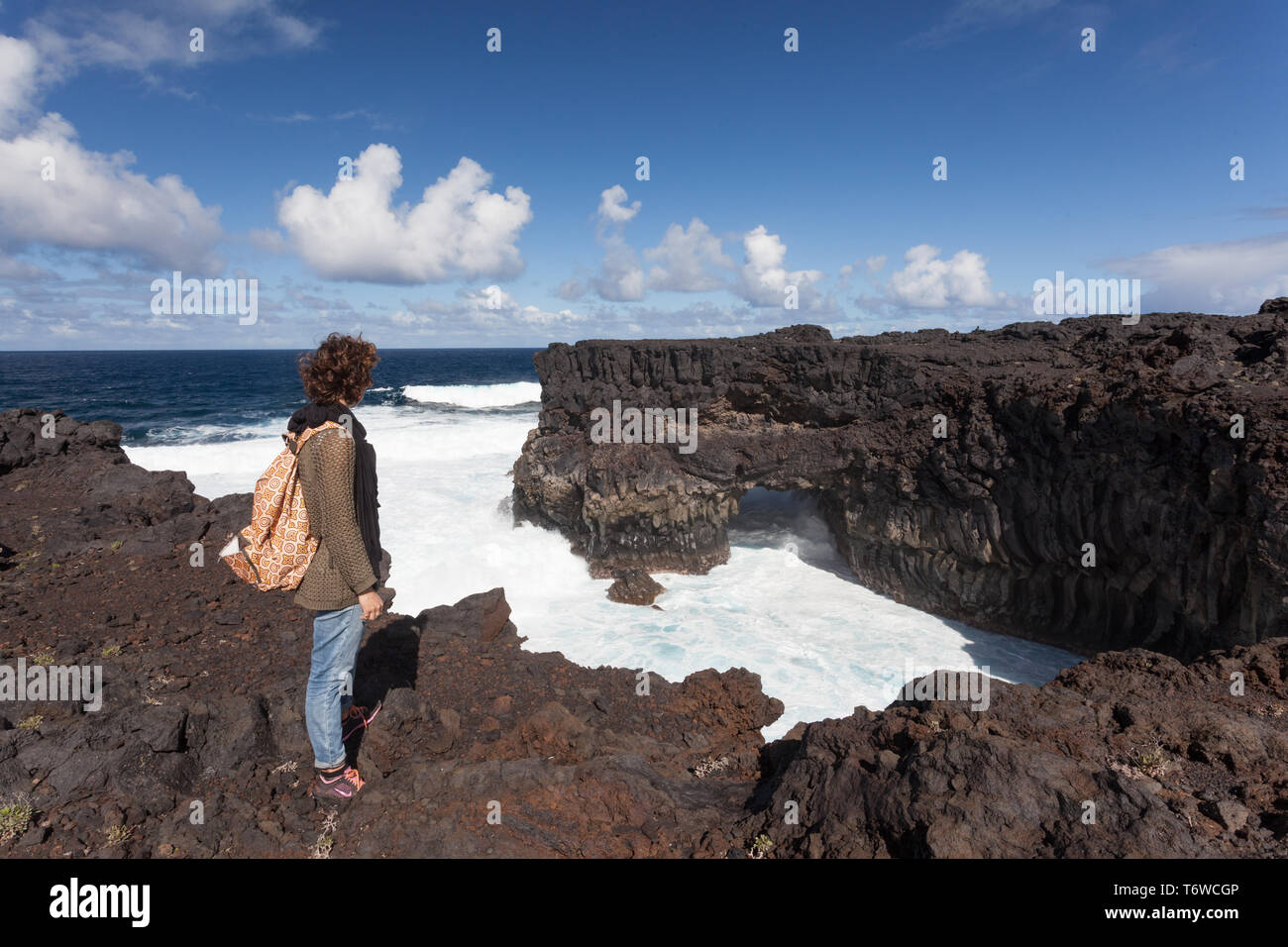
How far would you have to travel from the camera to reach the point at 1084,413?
11.5 meters

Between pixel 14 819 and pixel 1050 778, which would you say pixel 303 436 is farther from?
pixel 1050 778

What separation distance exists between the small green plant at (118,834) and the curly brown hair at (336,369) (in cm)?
322

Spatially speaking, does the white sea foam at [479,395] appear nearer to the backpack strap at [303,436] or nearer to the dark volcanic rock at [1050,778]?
the backpack strap at [303,436]

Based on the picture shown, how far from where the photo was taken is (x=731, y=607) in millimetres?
14328

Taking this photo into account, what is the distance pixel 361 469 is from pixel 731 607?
1118cm

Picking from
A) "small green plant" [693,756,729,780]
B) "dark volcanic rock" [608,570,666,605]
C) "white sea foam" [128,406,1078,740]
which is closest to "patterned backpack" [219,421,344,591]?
"small green plant" [693,756,729,780]

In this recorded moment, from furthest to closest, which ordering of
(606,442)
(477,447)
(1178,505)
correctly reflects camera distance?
1. (477,447)
2. (606,442)
3. (1178,505)

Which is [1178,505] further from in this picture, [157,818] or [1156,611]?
[157,818]

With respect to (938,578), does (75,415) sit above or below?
above

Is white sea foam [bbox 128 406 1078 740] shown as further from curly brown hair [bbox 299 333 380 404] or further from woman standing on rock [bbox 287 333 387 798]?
curly brown hair [bbox 299 333 380 404]

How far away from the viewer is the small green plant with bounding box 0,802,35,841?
4.23 m

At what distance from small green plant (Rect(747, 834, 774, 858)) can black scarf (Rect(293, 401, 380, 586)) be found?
2.98 metres
